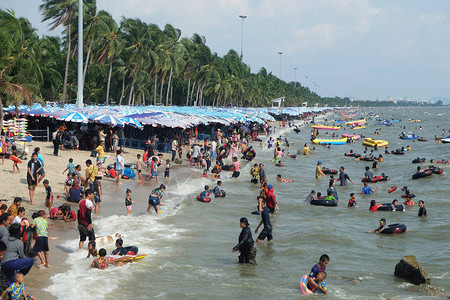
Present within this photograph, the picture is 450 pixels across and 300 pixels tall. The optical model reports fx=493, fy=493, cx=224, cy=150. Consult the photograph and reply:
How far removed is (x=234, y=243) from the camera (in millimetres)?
14133

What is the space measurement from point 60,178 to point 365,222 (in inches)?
474

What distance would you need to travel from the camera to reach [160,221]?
16.0 metres

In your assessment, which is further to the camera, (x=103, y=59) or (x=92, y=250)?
(x=103, y=59)

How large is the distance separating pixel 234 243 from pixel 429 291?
532 centimetres

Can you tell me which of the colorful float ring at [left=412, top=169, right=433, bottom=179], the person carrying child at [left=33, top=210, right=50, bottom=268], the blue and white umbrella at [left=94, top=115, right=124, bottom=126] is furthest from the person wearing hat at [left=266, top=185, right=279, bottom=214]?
the colorful float ring at [left=412, top=169, right=433, bottom=179]

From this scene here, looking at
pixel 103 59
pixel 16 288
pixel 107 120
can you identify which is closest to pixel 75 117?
pixel 107 120

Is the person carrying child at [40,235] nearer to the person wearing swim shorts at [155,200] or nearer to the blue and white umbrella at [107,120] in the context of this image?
the person wearing swim shorts at [155,200]

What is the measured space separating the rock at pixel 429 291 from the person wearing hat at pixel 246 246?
371 centimetres

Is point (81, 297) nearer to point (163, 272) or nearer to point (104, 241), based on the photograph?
Answer: point (163, 272)

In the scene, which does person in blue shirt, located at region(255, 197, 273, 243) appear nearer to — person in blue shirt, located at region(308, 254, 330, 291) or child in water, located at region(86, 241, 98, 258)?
person in blue shirt, located at region(308, 254, 330, 291)

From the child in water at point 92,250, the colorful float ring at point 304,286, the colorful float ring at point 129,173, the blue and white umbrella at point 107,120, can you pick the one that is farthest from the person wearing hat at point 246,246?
the blue and white umbrella at point 107,120

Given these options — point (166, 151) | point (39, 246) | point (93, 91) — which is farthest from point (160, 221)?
point (93, 91)

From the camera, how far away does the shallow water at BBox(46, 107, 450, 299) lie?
10430 millimetres

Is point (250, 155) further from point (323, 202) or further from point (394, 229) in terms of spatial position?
point (394, 229)
